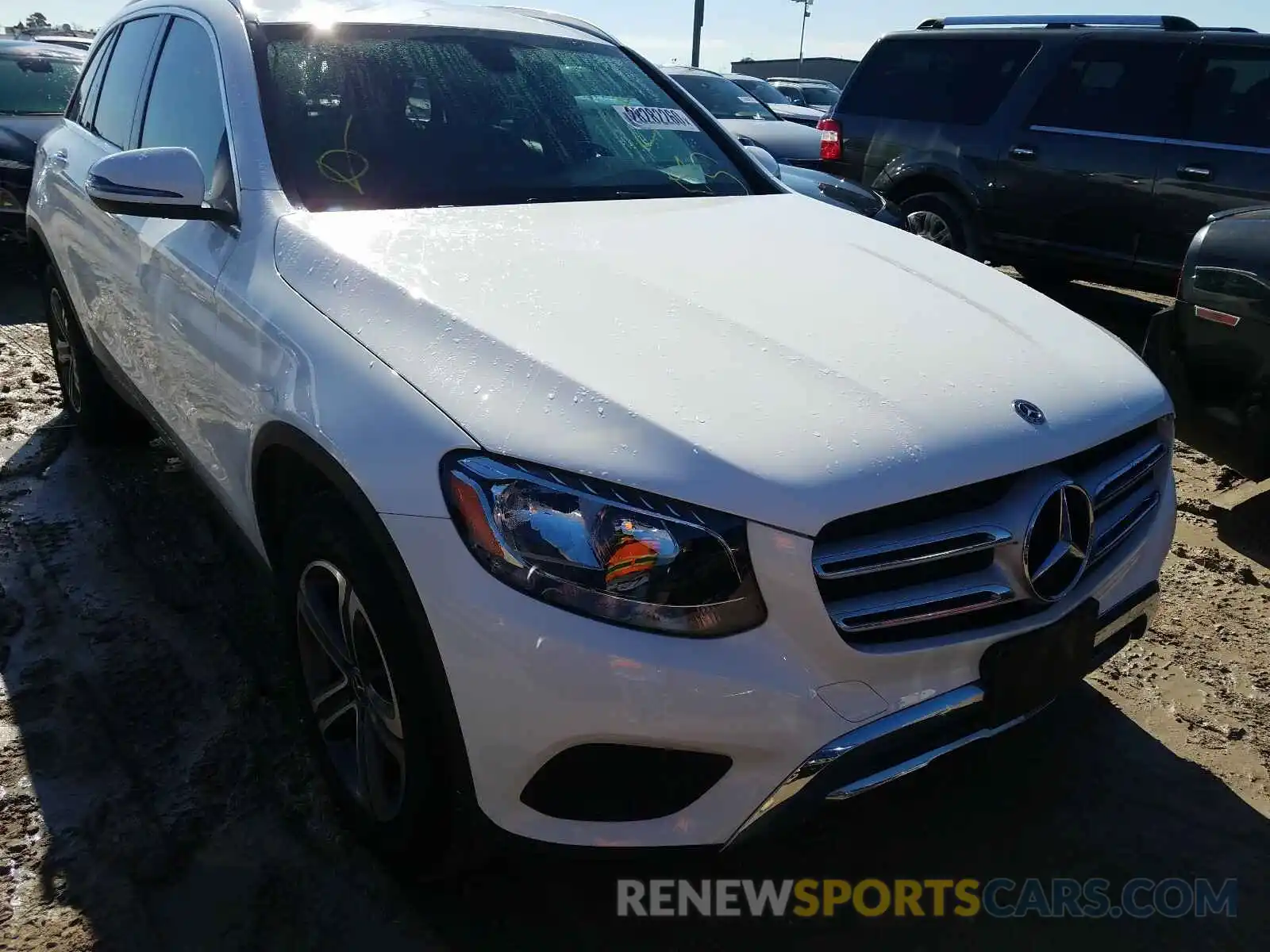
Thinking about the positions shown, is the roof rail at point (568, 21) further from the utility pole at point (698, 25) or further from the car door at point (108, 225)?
the utility pole at point (698, 25)

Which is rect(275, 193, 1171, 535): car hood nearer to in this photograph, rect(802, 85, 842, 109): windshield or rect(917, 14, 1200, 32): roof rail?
rect(917, 14, 1200, 32): roof rail

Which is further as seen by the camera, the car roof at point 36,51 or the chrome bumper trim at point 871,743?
the car roof at point 36,51

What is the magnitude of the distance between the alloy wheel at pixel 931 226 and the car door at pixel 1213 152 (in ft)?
4.36

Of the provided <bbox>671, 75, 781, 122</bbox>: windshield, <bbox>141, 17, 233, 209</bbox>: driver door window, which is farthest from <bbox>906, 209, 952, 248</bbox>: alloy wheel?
<bbox>141, 17, 233, 209</bbox>: driver door window

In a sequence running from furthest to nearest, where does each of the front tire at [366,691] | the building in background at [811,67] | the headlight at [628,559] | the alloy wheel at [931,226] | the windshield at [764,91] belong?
the building in background at [811,67]
the windshield at [764,91]
the alloy wheel at [931,226]
the front tire at [366,691]
the headlight at [628,559]

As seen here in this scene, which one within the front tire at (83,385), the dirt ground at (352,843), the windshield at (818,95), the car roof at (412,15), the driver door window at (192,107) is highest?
the car roof at (412,15)

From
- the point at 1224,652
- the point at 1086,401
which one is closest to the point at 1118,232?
the point at 1224,652

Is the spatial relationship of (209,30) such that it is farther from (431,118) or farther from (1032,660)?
(1032,660)

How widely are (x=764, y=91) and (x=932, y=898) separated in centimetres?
1427

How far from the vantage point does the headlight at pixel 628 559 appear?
5.29 feet

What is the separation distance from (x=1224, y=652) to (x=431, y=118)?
2725 millimetres

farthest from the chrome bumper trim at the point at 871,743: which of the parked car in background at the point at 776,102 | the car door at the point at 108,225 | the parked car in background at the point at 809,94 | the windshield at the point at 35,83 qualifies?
the parked car in background at the point at 809,94

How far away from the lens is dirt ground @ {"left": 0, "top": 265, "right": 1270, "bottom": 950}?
2078mm

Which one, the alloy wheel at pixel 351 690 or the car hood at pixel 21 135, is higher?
the car hood at pixel 21 135
